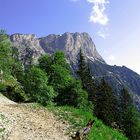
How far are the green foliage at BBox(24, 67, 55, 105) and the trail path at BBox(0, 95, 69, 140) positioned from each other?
30.0 metres

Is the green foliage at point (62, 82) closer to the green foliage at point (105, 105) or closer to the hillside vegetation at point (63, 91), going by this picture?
the hillside vegetation at point (63, 91)

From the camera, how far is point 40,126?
33344 mm

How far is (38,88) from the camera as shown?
239 ft

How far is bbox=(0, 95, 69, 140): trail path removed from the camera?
30.1 m

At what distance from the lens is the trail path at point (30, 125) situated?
3014cm

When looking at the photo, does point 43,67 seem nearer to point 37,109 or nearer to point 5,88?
point 5,88

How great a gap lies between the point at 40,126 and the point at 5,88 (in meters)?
49.7

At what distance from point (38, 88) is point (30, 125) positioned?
39473 millimetres

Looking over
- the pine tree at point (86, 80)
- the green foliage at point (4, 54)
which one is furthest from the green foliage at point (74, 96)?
the pine tree at point (86, 80)

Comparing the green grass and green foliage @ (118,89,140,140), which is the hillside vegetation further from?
the green grass

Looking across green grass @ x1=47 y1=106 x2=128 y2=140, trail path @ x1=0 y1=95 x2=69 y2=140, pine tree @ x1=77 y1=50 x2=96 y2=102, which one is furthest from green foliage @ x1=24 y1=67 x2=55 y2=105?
trail path @ x1=0 y1=95 x2=69 y2=140

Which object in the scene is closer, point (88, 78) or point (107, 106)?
point (107, 106)

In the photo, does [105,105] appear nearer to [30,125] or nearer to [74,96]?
[74,96]

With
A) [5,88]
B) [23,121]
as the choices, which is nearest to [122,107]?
[5,88]
